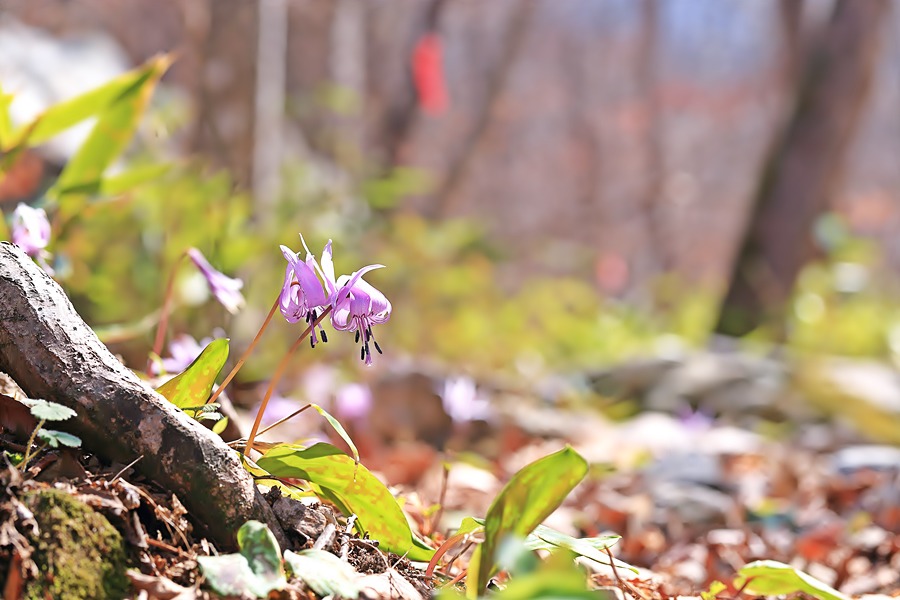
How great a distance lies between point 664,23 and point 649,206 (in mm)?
4190

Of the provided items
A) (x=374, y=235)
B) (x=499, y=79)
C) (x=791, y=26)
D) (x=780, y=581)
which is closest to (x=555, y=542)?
(x=780, y=581)

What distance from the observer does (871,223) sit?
66.2 ft

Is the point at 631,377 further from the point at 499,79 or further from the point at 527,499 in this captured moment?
the point at 499,79

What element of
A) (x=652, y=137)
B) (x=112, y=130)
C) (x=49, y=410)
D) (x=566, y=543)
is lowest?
(x=652, y=137)

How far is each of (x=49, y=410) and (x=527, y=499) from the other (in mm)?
433

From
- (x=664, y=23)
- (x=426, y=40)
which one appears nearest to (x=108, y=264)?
(x=426, y=40)

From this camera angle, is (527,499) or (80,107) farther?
(80,107)

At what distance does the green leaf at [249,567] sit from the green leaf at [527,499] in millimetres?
185

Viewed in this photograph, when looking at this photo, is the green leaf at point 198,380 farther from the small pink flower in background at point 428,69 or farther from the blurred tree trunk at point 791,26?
the blurred tree trunk at point 791,26

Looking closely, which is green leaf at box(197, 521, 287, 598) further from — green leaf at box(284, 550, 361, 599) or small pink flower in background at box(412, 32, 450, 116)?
small pink flower in background at box(412, 32, 450, 116)

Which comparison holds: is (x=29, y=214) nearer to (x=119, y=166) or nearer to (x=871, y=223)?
(x=119, y=166)

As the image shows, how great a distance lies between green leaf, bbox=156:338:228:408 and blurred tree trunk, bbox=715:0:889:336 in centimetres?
600

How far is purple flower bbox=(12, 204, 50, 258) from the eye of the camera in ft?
4.00

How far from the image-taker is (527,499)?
82 centimetres
